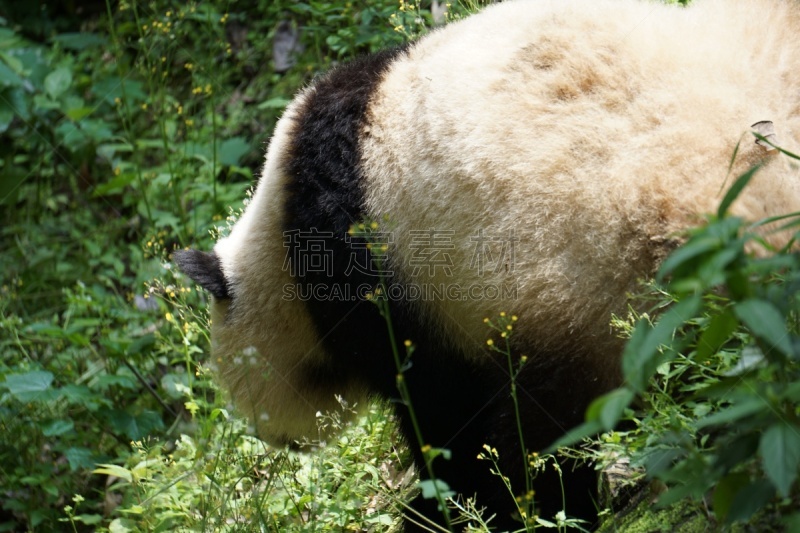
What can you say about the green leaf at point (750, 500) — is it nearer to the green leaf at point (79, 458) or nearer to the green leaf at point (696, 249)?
the green leaf at point (696, 249)

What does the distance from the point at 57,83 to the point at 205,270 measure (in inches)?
119

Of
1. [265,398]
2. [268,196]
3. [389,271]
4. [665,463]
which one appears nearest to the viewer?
[665,463]

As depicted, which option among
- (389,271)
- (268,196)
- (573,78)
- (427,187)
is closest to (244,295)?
(268,196)

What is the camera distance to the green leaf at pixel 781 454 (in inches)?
50.6

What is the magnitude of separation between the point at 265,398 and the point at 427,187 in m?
1.31

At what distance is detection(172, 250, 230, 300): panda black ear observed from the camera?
3.29 metres

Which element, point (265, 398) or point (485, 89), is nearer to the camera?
point (485, 89)

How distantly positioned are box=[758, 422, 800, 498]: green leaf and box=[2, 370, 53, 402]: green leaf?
10.9 ft

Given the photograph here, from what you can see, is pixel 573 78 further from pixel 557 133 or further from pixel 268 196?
pixel 268 196

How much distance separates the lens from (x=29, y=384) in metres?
3.82

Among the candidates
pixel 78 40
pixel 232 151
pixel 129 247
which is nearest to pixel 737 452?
pixel 232 151

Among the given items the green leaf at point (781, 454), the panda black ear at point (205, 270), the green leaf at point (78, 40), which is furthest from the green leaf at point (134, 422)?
the green leaf at point (78, 40)

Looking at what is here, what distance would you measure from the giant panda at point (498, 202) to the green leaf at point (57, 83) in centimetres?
282

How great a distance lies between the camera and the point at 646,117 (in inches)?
95.3
